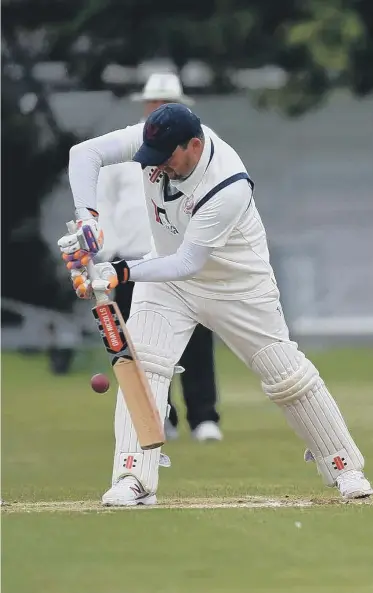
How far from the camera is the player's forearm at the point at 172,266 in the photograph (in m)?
6.91

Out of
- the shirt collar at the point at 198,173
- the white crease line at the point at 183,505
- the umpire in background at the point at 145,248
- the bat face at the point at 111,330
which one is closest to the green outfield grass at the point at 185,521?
the white crease line at the point at 183,505

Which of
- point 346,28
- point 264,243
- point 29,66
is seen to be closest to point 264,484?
point 264,243

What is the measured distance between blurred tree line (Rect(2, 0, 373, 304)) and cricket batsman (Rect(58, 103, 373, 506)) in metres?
9.63

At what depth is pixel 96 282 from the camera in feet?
22.6

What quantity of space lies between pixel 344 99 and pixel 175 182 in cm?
1386

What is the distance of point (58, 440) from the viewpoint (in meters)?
10.2

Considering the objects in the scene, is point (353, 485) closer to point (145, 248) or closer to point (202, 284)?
point (202, 284)

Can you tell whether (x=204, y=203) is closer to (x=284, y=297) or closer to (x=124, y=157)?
(x=124, y=157)

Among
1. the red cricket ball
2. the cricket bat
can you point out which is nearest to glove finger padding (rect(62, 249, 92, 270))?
the cricket bat

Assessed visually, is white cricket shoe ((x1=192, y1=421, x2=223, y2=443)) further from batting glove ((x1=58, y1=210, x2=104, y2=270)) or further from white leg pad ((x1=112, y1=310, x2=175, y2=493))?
batting glove ((x1=58, y1=210, x2=104, y2=270))

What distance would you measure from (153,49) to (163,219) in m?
11.6

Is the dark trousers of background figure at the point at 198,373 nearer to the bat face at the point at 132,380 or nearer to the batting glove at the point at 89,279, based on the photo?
the bat face at the point at 132,380

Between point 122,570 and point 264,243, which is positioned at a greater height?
point 264,243

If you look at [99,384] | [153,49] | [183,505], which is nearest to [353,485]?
[183,505]
